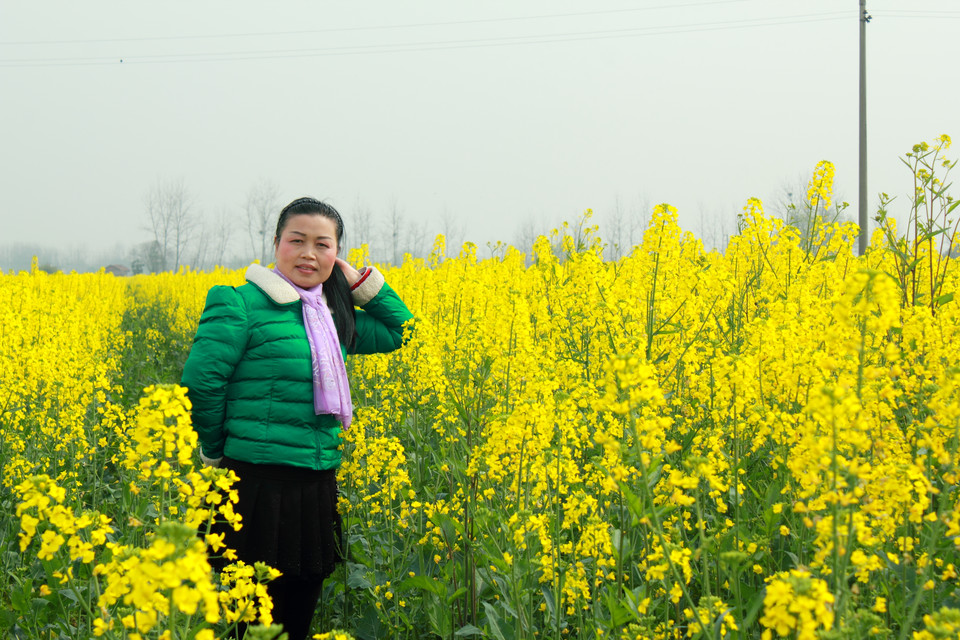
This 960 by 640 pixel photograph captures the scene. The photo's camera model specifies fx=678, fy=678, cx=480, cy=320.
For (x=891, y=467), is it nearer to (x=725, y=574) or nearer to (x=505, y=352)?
(x=725, y=574)

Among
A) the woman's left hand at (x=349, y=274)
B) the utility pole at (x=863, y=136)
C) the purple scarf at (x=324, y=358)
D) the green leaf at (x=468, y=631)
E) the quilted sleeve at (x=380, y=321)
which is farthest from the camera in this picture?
the utility pole at (x=863, y=136)

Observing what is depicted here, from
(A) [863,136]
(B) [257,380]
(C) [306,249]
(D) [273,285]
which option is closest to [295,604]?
(B) [257,380]

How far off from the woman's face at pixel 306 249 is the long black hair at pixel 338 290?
72 millimetres

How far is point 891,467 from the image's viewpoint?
1866 millimetres

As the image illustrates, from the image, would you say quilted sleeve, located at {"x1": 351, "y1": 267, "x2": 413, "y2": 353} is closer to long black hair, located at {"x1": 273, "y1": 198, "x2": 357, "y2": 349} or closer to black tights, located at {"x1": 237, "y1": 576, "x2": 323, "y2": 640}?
long black hair, located at {"x1": 273, "y1": 198, "x2": 357, "y2": 349}

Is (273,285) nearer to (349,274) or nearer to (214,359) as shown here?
(214,359)

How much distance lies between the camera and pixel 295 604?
3.03m

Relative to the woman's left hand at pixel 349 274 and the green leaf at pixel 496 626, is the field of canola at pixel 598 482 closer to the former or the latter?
the green leaf at pixel 496 626

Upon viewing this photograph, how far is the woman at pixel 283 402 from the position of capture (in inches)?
112

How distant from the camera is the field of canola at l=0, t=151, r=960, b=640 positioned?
155cm

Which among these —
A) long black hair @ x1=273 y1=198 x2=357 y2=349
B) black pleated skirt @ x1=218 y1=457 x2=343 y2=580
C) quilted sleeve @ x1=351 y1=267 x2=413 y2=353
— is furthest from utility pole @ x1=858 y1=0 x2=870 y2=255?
black pleated skirt @ x1=218 y1=457 x2=343 y2=580

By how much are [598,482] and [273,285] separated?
64.0 inches

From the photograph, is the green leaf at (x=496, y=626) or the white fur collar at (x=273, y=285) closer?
the green leaf at (x=496, y=626)

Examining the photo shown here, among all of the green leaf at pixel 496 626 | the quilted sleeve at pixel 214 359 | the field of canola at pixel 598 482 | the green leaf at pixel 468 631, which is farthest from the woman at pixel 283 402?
the green leaf at pixel 496 626
